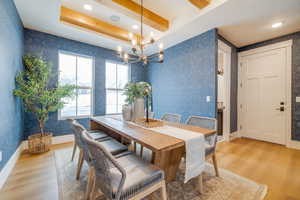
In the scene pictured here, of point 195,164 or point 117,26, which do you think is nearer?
point 195,164

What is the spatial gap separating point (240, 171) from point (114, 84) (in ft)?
12.5

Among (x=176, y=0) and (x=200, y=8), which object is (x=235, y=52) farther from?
(x=176, y=0)

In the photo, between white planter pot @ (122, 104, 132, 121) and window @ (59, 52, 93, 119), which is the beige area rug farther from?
window @ (59, 52, 93, 119)

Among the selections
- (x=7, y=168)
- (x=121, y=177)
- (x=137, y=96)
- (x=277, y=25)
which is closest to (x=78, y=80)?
(x=7, y=168)

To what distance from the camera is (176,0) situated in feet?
7.54

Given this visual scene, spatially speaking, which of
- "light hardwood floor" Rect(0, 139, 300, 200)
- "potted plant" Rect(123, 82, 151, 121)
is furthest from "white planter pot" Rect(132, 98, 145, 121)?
"light hardwood floor" Rect(0, 139, 300, 200)

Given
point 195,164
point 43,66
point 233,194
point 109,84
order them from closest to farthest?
point 195,164 < point 233,194 < point 43,66 < point 109,84

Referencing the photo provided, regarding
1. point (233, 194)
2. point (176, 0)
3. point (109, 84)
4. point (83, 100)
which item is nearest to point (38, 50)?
point (83, 100)

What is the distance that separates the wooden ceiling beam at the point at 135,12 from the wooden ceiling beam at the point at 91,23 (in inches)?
33.1

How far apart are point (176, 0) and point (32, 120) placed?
3.93 m

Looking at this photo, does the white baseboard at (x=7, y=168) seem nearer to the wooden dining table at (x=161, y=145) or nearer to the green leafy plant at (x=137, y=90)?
the wooden dining table at (x=161, y=145)

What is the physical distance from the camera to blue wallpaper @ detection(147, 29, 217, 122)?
2793 millimetres

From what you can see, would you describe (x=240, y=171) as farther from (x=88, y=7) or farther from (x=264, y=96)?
(x=88, y=7)

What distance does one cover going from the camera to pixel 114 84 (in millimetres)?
4246
